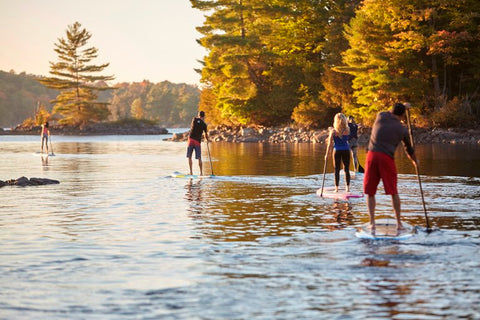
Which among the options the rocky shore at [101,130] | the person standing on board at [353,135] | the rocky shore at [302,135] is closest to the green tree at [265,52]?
the rocky shore at [302,135]

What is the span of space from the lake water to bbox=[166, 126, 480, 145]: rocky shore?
33.1 metres

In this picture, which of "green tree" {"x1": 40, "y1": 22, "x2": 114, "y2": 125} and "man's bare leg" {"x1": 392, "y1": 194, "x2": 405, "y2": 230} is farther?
"green tree" {"x1": 40, "y1": 22, "x2": 114, "y2": 125}

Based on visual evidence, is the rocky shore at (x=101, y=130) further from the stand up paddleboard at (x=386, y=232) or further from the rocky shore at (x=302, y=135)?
the stand up paddleboard at (x=386, y=232)

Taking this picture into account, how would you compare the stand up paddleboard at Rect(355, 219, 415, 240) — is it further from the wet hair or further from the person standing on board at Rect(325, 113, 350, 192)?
the person standing on board at Rect(325, 113, 350, 192)

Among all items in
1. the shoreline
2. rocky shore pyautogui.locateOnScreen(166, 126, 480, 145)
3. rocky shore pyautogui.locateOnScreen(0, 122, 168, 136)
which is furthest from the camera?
rocky shore pyautogui.locateOnScreen(0, 122, 168, 136)

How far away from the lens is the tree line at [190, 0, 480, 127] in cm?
5038

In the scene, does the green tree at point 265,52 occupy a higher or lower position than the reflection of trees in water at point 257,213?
higher

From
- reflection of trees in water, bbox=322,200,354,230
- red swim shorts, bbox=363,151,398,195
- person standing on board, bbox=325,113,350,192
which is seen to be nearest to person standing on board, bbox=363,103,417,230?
red swim shorts, bbox=363,151,398,195

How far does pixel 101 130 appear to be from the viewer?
350 ft

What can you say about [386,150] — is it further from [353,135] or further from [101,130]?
[101,130]

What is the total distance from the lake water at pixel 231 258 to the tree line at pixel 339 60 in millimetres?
34788

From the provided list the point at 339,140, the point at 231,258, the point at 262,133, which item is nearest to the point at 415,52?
the point at 262,133

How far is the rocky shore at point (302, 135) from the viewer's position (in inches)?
1933

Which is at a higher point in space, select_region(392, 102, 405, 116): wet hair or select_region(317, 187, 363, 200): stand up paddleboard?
select_region(392, 102, 405, 116): wet hair
